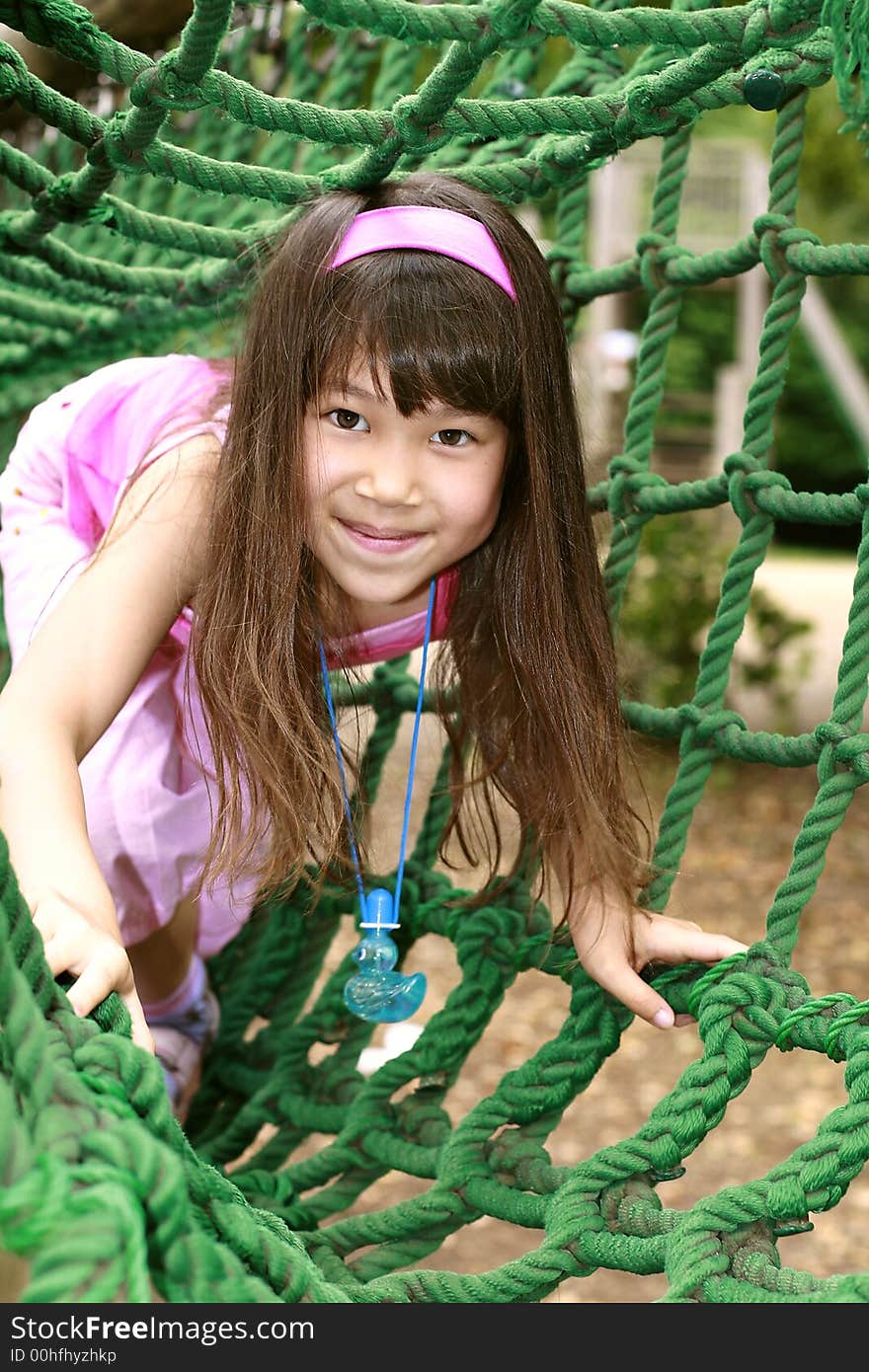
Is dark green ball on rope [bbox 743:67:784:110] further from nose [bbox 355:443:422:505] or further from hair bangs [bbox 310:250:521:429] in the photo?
nose [bbox 355:443:422:505]

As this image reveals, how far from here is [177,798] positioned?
4.06 feet

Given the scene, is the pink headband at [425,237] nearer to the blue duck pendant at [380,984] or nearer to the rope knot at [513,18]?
the rope knot at [513,18]

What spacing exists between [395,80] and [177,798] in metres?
0.62

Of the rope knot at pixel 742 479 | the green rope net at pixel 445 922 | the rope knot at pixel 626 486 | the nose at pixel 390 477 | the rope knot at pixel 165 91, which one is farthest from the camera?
the rope knot at pixel 626 486

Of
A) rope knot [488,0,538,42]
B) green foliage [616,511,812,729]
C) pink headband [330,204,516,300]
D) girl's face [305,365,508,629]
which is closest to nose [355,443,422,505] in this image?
girl's face [305,365,508,629]

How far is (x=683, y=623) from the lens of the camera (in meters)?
4.20

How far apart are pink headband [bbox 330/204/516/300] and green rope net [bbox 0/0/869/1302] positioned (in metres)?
0.03

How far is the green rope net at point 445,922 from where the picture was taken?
567 millimetres

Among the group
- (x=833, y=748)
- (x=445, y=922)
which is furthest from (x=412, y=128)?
(x=445, y=922)

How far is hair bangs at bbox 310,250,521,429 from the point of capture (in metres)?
0.93

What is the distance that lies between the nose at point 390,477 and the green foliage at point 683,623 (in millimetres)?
3248

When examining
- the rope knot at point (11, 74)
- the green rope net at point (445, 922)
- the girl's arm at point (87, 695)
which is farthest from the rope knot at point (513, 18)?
the girl's arm at point (87, 695)
